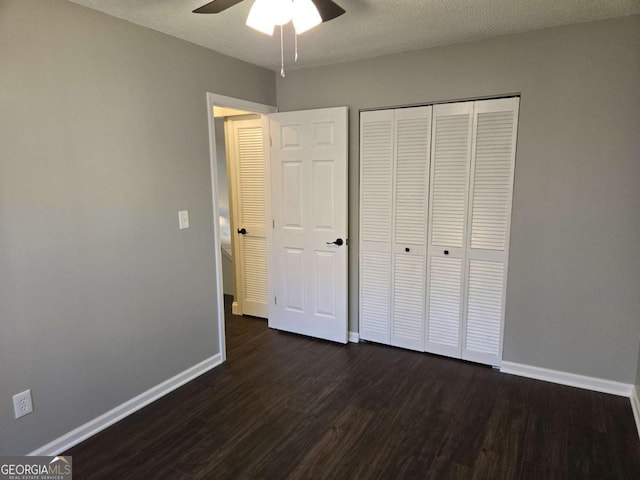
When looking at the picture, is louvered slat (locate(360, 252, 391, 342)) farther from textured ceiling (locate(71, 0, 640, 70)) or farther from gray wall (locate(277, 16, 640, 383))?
textured ceiling (locate(71, 0, 640, 70))

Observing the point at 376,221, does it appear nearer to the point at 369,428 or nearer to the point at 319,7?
the point at 369,428

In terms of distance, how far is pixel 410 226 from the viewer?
3.25 m

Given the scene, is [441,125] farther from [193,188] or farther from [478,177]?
[193,188]

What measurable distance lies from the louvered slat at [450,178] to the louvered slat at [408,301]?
0.98 ft

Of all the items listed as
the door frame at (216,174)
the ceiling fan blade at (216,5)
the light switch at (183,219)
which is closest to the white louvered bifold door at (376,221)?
the door frame at (216,174)

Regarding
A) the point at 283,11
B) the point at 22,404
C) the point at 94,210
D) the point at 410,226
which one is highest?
the point at 283,11

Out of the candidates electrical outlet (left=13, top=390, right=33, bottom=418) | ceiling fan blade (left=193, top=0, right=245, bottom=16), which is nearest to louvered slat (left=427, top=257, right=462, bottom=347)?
ceiling fan blade (left=193, top=0, right=245, bottom=16)

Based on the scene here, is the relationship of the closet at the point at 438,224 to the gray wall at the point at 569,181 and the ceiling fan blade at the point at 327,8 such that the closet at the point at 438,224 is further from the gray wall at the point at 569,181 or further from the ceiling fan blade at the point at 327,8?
the ceiling fan blade at the point at 327,8

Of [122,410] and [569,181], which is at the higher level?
[569,181]

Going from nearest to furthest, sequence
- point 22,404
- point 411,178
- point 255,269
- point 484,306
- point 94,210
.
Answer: point 22,404
point 94,210
point 484,306
point 411,178
point 255,269

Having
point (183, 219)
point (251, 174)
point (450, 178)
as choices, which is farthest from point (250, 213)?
point (450, 178)

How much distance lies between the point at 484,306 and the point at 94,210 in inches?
106

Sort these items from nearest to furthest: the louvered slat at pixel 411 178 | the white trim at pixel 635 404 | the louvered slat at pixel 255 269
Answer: the white trim at pixel 635 404
the louvered slat at pixel 411 178
the louvered slat at pixel 255 269

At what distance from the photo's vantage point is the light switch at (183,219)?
283cm
